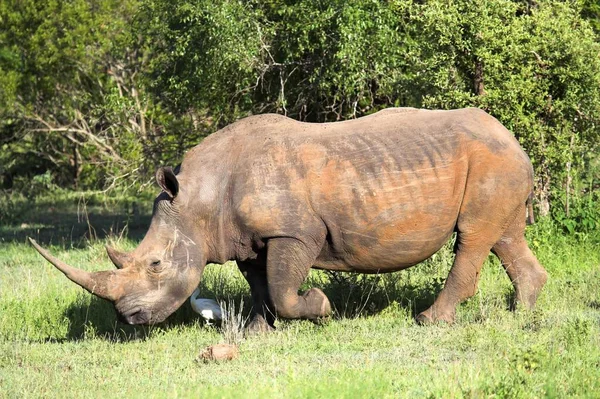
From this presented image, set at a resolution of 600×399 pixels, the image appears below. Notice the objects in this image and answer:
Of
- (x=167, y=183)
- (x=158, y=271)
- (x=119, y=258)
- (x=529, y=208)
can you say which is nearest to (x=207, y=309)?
(x=158, y=271)

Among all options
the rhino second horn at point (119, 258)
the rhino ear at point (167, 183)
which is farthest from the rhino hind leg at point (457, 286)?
the rhino second horn at point (119, 258)

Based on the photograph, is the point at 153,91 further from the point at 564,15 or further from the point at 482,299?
the point at 482,299

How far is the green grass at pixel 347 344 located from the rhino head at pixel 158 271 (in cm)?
32

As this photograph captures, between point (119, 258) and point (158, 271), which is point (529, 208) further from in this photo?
point (119, 258)

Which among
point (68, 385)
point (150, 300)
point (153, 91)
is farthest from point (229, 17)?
point (68, 385)

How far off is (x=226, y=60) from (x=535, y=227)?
4329 millimetres

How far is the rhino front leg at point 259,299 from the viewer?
30.8ft

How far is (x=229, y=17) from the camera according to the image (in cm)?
1313

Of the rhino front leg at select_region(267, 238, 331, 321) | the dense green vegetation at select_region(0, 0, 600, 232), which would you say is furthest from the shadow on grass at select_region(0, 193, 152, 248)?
the rhino front leg at select_region(267, 238, 331, 321)

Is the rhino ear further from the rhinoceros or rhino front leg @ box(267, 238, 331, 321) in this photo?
rhino front leg @ box(267, 238, 331, 321)

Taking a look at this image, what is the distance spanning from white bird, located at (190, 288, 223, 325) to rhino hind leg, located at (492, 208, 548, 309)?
8.57 ft

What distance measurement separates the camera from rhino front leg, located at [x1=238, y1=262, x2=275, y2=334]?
30.8 ft

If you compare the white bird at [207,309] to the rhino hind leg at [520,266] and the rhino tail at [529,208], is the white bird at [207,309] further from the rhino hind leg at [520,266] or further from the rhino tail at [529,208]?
the rhino tail at [529,208]

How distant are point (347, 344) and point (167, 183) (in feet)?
6.74
